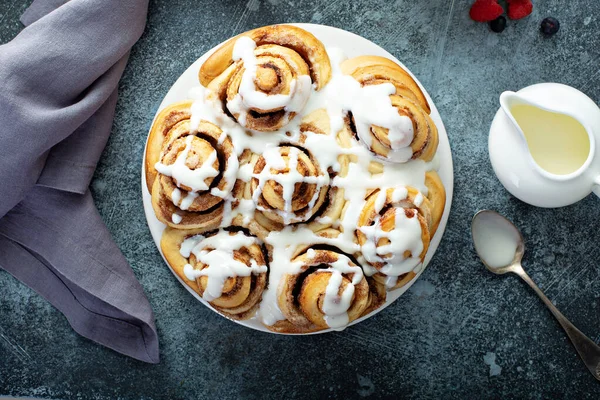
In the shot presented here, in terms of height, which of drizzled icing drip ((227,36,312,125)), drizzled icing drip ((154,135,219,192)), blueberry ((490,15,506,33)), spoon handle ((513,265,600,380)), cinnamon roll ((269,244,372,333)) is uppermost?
drizzled icing drip ((227,36,312,125))

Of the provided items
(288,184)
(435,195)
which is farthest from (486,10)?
(288,184)

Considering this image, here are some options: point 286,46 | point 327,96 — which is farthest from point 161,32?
point 327,96

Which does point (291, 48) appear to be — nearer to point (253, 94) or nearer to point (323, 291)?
point (253, 94)

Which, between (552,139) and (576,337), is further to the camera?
(576,337)

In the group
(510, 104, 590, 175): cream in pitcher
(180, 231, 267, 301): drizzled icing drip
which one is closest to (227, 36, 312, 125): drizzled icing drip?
(180, 231, 267, 301): drizzled icing drip

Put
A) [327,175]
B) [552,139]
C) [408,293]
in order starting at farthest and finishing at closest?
[408,293], [552,139], [327,175]

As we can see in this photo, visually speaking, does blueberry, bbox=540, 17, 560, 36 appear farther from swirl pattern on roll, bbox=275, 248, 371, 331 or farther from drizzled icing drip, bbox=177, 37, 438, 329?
swirl pattern on roll, bbox=275, 248, 371, 331
